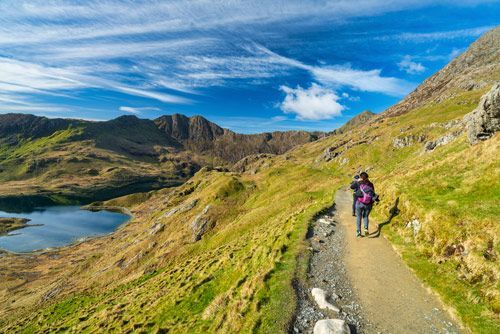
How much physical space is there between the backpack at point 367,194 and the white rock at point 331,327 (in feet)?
40.6

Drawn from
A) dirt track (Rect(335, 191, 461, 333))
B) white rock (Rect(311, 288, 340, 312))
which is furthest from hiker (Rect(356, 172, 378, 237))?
white rock (Rect(311, 288, 340, 312))

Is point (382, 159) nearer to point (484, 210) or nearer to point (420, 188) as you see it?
point (420, 188)

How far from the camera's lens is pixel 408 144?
10750 cm

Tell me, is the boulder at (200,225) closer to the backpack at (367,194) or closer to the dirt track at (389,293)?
the backpack at (367,194)

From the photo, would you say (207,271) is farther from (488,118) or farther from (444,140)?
(444,140)

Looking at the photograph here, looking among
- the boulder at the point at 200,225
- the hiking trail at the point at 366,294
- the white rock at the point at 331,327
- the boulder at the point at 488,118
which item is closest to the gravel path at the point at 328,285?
the hiking trail at the point at 366,294

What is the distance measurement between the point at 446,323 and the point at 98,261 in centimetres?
11118

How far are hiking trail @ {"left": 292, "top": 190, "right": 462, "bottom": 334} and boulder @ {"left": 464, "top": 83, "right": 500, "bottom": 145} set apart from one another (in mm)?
16871

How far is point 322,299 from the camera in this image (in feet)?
49.8

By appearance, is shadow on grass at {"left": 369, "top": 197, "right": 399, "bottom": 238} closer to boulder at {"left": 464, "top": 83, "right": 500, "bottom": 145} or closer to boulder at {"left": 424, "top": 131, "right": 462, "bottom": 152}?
boulder at {"left": 464, "top": 83, "right": 500, "bottom": 145}

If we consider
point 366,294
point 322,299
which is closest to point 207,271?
point 322,299

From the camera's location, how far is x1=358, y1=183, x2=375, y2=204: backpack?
2344 centimetres

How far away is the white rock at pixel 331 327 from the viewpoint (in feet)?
41.0

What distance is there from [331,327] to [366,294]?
382cm
